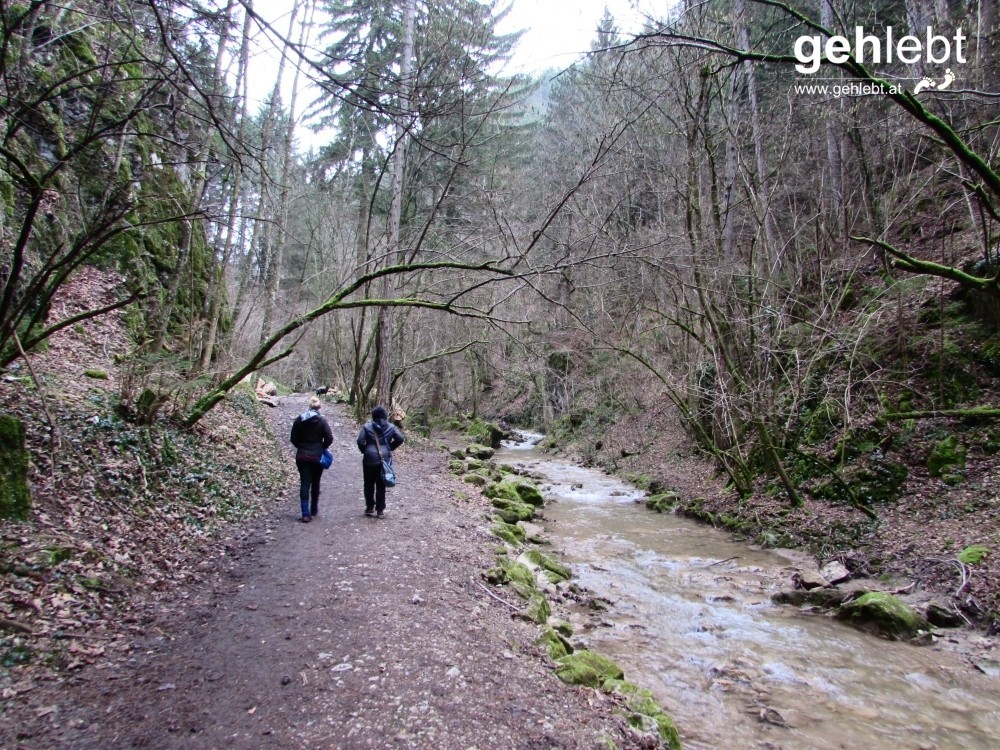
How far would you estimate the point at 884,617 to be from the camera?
666cm

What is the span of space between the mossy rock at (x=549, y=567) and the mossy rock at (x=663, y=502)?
514 centimetres

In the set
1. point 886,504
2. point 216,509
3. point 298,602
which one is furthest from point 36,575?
point 886,504

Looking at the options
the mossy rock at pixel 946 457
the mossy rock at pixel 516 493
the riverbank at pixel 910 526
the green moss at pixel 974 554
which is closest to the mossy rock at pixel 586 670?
the riverbank at pixel 910 526

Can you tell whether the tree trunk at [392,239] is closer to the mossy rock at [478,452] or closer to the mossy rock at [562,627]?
the mossy rock at [478,452]

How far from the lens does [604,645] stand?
639cm

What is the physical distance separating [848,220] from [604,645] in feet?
40.1

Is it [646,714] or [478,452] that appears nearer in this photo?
[646,714]

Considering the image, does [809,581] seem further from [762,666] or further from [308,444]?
[308,444]

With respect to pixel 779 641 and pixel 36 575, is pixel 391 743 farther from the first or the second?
pixel 779 641

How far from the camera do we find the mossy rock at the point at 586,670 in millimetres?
4672

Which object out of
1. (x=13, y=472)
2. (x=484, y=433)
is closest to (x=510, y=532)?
(x=13, y=472)

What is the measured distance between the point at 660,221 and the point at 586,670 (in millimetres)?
12834

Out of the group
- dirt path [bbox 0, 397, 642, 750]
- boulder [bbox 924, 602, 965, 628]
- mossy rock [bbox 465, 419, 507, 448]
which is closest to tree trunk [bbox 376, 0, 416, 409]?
mossy rock [bbox 465, 419, 507, 448]

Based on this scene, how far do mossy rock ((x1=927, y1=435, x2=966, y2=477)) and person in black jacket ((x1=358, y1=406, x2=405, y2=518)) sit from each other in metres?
8.72
